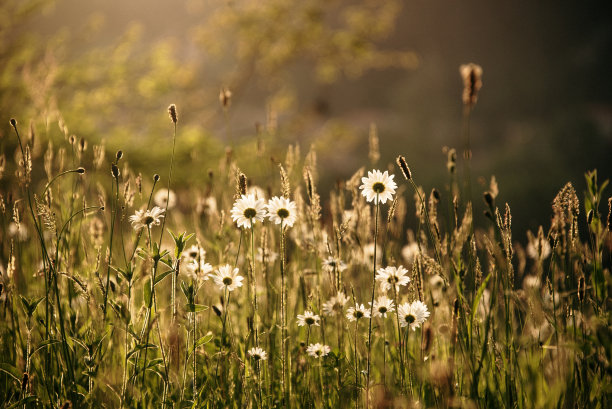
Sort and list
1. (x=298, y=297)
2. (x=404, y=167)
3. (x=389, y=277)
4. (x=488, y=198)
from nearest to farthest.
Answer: (x=488, y=198) → (x=404, y=167) → (x=389, y=277) → (x=298, y=297)

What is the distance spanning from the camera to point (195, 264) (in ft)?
4.27

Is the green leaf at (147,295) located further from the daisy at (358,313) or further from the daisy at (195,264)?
the daisy at (358,313)

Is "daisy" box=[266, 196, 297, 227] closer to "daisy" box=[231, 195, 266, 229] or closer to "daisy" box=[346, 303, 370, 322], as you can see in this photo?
"daisy" box=[231, 195, 266, 229]

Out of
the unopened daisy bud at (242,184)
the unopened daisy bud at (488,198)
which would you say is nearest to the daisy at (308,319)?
the unopened daisy bud at (242,184)

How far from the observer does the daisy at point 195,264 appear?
4.38ft

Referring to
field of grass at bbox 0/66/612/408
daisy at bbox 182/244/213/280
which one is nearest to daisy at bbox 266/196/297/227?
field of grass at bbox 0/66/612/408

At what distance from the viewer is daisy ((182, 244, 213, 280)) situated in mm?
1336

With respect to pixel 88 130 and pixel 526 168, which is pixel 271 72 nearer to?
pixel 88 130

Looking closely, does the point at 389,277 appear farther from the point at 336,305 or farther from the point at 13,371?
the point at 13,371

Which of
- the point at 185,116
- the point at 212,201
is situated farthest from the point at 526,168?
the point at 212,201

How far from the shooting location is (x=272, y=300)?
1814 mm

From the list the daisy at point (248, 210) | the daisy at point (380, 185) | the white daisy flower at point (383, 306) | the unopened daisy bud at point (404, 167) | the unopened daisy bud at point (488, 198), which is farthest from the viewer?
the white daisy flower at point (383, 306)

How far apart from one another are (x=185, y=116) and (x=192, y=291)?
9.77 metres

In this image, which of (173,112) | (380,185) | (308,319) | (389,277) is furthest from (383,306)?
(173,112)
